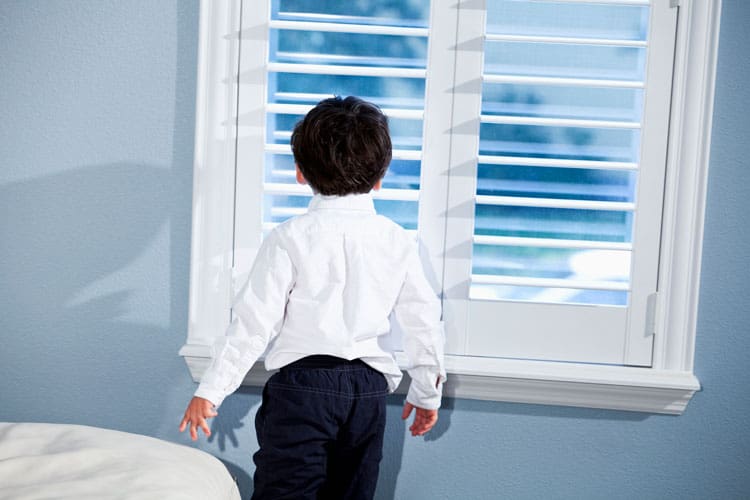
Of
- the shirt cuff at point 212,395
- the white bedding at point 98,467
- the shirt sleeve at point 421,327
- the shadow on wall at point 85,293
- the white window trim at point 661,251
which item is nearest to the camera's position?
the white bedding at point 98,467

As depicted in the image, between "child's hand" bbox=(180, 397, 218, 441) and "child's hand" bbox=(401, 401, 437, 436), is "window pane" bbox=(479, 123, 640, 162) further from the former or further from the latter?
"child's hand" bbox=(180, 397, 218, 441)

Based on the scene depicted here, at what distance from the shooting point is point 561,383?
1479mm

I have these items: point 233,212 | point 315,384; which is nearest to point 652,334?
point 315,384

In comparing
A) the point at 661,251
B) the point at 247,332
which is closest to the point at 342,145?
the point at 247,332

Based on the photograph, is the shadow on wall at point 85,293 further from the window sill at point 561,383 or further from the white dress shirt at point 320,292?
the white dress shirt at point 320,292

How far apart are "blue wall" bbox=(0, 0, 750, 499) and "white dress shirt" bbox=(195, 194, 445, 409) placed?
1.16ft

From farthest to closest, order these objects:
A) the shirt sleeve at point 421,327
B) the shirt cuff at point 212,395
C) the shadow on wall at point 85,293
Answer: the shadow on wall at point 85,293 < the shirt sleeve at point 421,327 < the shirt cuff at point 212,395

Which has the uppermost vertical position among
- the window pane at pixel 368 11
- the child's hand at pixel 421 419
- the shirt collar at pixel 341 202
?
the window pane at pixel 368 11

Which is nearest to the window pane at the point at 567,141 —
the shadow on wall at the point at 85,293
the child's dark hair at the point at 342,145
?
the child's dark hair at the point at 342,145

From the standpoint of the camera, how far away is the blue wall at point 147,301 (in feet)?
4.96

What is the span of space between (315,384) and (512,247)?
1.82ft

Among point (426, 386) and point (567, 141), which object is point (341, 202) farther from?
point (567, 141)

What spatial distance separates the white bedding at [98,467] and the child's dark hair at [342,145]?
21.3 inches

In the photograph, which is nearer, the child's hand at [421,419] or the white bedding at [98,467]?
the white bedding at [98,467]
